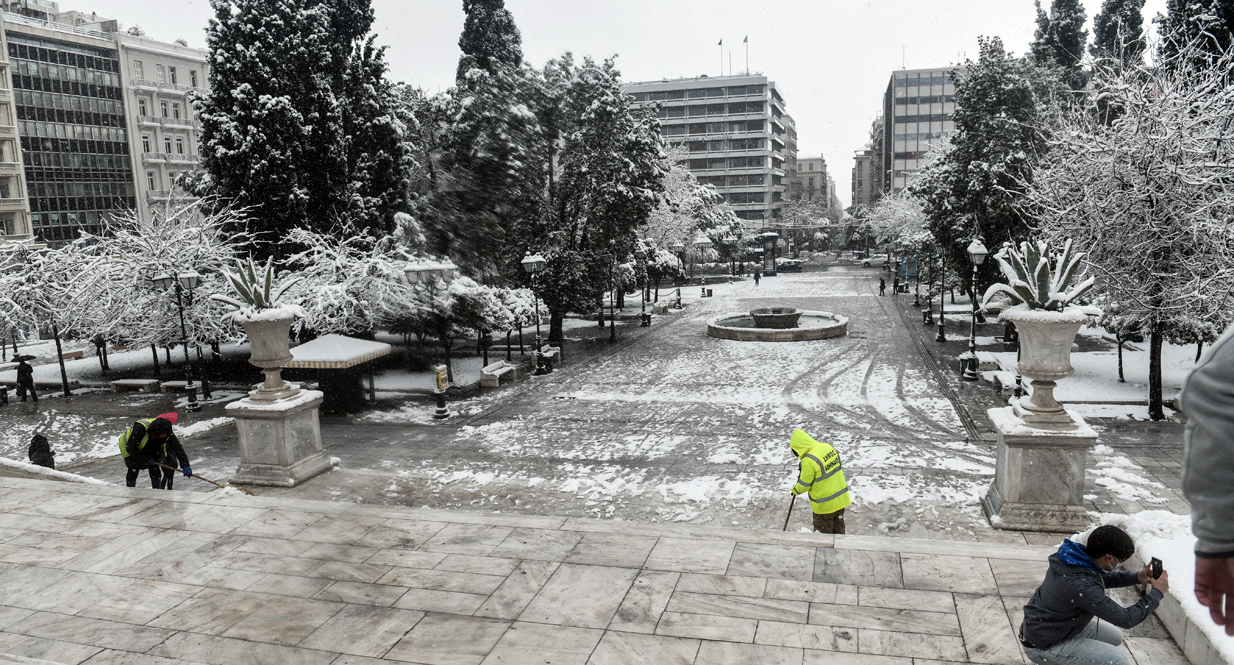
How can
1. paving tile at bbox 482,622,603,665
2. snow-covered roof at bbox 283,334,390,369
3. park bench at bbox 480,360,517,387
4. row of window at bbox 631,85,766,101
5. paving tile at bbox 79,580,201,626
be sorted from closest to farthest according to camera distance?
paving tile at bbox 482,622,603,665, paving tile at bbox 79,580,201,626, snow-covered roof at bbox 283,334,390,369, park bench at bbox 480,360,517,387, row of window at bbox 631,85,766,101

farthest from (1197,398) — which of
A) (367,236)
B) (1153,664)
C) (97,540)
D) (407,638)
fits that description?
(367,236)

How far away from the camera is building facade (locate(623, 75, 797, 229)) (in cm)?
9938

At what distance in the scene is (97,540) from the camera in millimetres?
7215

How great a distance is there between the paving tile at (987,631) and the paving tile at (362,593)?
14.0ft

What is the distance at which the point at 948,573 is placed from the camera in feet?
19.2

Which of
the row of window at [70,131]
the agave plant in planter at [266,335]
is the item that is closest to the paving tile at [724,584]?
the agave plant in planter at [266,335]

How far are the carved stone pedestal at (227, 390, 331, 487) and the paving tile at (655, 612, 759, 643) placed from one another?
7108mm

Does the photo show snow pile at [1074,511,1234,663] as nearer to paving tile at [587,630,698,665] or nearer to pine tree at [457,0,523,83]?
paving tile at [587,630,698,665]

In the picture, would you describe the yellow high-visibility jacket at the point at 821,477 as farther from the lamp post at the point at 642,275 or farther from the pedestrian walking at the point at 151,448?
the lamp post at the point at 642,275

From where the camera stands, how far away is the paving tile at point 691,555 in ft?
20.1

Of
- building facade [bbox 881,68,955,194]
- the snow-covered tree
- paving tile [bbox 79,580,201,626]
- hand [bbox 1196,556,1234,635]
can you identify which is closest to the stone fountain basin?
the snow-covered tree

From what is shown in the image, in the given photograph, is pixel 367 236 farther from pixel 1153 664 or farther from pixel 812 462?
pixel 1153 664

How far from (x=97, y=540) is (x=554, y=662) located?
539 centimetres

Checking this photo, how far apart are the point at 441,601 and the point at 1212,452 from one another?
5.31 metres
